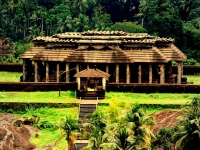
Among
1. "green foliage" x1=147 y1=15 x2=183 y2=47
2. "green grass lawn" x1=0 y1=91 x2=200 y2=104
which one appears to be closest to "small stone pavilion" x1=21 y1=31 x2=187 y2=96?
"green grass lawn" x1=0 y1=91 x2=200 y2=104

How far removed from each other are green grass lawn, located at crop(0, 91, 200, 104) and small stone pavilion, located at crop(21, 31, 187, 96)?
4.58 meters

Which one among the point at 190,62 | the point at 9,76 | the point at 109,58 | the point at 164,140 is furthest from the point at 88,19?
the point at 164,140

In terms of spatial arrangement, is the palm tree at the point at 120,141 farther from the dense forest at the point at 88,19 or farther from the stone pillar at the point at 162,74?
the dense forest at the point at 88,19

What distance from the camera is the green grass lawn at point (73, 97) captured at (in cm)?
4234

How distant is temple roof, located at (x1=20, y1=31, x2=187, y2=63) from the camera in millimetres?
48188

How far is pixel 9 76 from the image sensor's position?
57094mm

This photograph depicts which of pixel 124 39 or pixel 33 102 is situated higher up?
pixel 124 39

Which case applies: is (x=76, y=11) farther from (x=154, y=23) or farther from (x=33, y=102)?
(x=33, y=102)

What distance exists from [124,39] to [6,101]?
1509cm

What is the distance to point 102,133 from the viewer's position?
30766mm

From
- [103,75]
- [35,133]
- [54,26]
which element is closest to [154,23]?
[54,26]

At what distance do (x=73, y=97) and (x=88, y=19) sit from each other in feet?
201

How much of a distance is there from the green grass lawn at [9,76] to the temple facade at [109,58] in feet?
10.8

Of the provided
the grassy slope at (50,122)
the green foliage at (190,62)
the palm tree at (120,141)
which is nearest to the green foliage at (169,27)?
the green foliage at (190,62)
